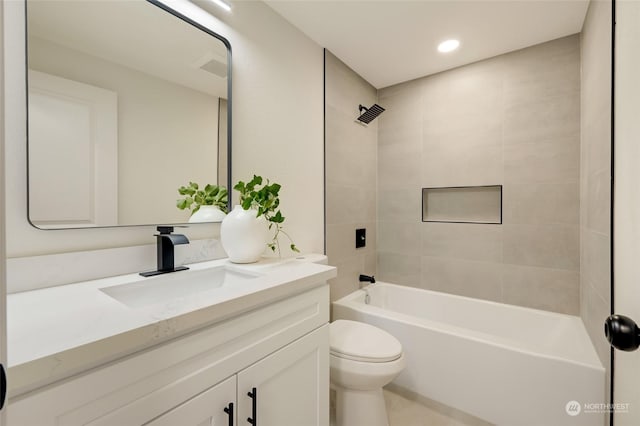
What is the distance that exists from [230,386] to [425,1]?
6.59 feet

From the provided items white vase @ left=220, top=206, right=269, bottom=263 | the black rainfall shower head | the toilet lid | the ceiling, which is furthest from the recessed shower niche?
white vase @ left=220, top=206, right=269, bottom=263

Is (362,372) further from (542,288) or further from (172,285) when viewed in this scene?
(542,288)

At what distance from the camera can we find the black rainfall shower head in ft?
7.85

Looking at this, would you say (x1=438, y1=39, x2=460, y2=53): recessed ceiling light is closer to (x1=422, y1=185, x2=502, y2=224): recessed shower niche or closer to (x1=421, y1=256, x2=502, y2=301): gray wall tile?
(x1=422, y1=185, x2=502, y2=224): recessed shower niche

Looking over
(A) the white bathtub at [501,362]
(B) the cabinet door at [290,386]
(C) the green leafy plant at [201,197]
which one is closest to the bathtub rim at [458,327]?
(A) the white bathtub at [501,362]

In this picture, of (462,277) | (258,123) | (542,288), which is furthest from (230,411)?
(542,288)

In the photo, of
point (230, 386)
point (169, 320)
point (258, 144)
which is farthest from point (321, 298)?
point (258, 144)

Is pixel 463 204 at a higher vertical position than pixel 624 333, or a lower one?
higher

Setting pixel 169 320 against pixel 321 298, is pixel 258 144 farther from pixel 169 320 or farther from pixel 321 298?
pixel 169 320

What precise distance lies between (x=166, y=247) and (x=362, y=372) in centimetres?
104

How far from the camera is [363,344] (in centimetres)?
143

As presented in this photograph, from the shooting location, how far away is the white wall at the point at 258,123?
2.70 feet

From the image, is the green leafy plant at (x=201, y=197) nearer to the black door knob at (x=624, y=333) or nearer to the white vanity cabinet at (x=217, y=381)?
the white vanity cabinet at (x=217, y=381)

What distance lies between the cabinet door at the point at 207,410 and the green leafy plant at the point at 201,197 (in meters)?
0.77
